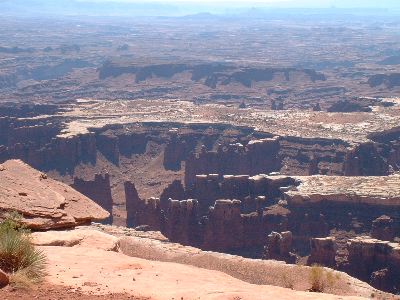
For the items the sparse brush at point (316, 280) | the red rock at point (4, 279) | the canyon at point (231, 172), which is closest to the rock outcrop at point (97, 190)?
the canyon at point (231, 172)

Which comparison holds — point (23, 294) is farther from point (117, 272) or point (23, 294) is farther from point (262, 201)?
point (262, 201)

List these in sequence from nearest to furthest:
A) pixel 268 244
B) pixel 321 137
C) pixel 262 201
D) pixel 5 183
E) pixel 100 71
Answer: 1. pixel 5 183
2. pixel 268 244
3. pixel 262 201
4. pixel 321 137
5. pixel 100 71

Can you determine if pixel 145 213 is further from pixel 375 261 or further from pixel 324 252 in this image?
pixel 375 261

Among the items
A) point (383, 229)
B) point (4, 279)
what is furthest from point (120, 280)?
point (383, 229)

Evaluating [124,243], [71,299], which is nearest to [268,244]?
[124,243]

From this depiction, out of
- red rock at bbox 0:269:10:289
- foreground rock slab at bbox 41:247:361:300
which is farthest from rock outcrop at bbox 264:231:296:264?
red rock at bbox 0:269:10:289
